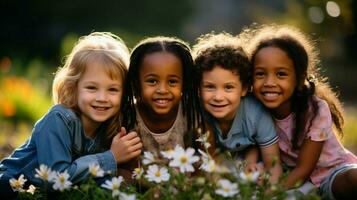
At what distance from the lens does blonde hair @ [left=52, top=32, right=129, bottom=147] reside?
3990 mm

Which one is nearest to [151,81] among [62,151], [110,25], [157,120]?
[157,120]

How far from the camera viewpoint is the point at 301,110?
164 inches

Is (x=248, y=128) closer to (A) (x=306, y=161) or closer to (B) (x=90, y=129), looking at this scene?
(A) (x=306, y=161)

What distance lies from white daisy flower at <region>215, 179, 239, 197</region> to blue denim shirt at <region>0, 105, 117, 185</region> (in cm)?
111

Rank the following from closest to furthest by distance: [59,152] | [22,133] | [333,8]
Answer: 1. [59,152]
2. [22,133]
3. [333,8]

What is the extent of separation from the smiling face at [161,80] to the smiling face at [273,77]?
47 cm

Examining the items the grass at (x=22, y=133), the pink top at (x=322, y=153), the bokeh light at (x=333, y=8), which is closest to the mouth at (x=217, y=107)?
the pink top at (x=322, y=153)

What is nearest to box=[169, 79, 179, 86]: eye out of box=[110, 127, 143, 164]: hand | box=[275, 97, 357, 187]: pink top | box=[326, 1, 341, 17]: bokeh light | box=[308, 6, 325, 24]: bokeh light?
box=[110, 127, 143, 164]: hand

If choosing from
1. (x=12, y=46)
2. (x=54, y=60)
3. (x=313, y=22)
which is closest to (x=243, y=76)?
(x=313, y=22)

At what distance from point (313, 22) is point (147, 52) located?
6.52 metres

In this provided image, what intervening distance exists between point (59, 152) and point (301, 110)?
58.6 inches

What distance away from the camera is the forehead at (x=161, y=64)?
3965mm

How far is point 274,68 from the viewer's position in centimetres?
403

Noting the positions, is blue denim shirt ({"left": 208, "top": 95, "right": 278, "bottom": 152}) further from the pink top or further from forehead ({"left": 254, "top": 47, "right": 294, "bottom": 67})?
forehead ({"left": 254, "top": 47, "right": 294, "bottom": 67})
